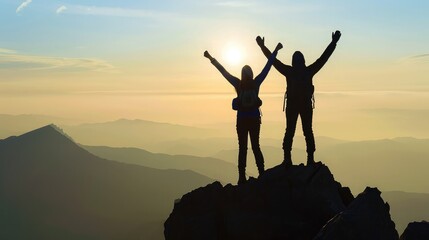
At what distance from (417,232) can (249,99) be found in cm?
803

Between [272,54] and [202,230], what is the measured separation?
7.72m

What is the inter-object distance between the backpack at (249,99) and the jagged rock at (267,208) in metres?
→ 2.82

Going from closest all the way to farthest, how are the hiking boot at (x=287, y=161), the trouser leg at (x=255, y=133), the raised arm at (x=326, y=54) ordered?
the raised arm at (x=326, y=54), the hiking boot at (x=287, y=161), the trouser leg at (x=255, y=133)

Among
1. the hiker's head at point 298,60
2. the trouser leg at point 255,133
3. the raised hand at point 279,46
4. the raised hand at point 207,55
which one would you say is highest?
the raised hand at point 279,46

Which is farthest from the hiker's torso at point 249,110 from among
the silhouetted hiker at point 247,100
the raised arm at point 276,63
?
the raised arm at point 276,63

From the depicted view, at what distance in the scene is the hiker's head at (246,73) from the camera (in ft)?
63.6

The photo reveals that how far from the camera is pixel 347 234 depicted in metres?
14.5

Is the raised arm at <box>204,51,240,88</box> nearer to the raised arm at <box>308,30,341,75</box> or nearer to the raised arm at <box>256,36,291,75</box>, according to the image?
the raised arm at <box>256,36,291,75</box>

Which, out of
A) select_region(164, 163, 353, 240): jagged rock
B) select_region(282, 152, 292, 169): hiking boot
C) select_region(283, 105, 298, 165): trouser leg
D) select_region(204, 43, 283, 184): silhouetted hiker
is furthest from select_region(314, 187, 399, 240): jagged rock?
select_region(204, 43, 283, 184): silhouetted hiker

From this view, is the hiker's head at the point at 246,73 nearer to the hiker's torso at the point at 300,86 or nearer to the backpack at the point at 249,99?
the backpack at the point at 249,99

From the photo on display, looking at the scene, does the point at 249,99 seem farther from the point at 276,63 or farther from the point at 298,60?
the point at 298,60

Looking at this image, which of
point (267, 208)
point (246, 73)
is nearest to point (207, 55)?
point (246, 73)

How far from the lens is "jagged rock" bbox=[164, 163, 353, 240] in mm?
18031

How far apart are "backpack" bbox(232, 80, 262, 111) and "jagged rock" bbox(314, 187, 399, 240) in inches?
220
